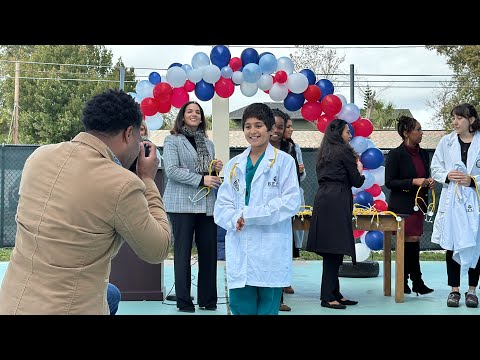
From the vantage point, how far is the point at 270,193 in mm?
4289

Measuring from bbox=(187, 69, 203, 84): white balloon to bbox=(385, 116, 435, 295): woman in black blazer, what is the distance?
2.08 m

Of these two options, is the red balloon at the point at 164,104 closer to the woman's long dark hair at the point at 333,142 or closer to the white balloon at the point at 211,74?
the white balloon at the point at 211,74

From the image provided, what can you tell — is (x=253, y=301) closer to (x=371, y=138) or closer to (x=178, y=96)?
(x=178, y=96)

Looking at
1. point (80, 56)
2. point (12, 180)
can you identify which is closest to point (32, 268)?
point (12, 180)

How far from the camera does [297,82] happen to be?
736cm

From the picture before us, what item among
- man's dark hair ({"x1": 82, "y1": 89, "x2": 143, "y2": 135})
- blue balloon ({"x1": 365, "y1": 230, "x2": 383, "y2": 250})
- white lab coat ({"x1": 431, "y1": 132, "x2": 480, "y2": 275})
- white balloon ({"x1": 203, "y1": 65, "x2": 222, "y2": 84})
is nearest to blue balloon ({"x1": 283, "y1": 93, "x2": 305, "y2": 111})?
white balloon ({"x1": 203, "y1": 65, "x2": 222, "y2": 84})

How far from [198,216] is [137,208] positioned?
11.6 ft

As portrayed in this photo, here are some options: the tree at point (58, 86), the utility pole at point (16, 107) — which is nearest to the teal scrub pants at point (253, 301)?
the tree at point (58, 86)

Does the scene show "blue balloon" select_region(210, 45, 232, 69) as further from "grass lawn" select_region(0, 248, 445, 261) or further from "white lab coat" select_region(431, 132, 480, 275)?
"grass lawn" select_region(0, 248, 445, 261)

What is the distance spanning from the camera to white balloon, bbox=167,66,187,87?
7.12 m

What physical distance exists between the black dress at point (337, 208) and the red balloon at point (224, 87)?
64.9 inches

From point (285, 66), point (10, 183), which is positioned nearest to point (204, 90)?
point (285, 66)

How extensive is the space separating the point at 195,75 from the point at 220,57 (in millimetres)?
345

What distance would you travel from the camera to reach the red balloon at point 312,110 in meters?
7.54
